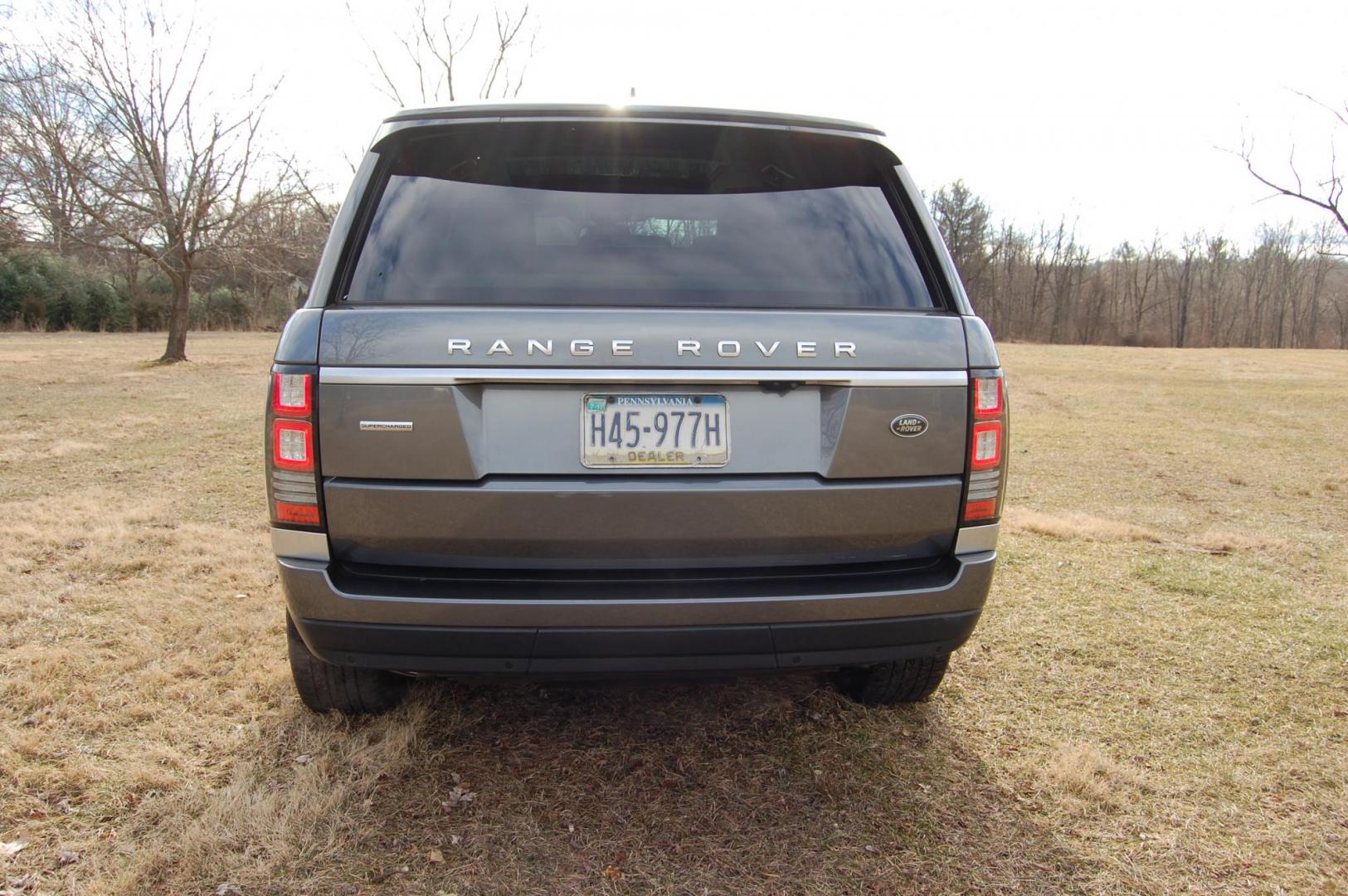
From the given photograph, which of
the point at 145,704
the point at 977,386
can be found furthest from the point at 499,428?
the point at 145,704

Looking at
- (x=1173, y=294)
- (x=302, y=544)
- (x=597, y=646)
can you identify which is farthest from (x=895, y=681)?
(x=1173, y=294)

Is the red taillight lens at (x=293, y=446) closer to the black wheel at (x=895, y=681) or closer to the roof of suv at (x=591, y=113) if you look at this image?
the roof of suv at (x=591, y=113)

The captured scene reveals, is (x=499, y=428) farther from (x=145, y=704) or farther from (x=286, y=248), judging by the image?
(x=286, y=248)

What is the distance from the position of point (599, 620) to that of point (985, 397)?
112cm

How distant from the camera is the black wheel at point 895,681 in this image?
2.72 meters

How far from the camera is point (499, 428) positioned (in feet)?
6.15

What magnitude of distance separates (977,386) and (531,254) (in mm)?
1192

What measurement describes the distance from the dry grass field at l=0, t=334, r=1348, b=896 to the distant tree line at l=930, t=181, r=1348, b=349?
2287 inches

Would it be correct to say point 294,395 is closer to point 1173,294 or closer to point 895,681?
point 895,681

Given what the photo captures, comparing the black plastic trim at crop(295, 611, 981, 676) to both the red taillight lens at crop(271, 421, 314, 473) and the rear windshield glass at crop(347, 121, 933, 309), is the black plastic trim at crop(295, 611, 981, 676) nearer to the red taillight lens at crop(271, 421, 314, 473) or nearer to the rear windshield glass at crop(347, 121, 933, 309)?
the red taillight lens at crop(271, 421, 314, 473)

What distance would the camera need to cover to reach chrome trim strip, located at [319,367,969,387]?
1.84 m

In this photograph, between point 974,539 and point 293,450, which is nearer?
point 293,450

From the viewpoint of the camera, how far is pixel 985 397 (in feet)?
6.66

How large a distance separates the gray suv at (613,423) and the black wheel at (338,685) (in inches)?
22.4
